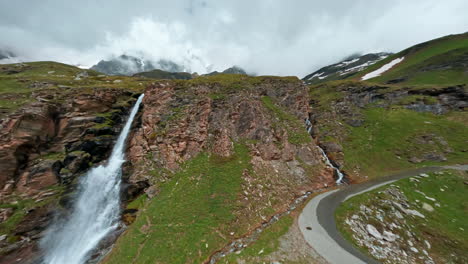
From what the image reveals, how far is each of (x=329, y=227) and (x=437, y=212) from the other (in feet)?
46.1

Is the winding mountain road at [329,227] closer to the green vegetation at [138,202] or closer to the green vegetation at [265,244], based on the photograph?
the green vegetation at [265,244]

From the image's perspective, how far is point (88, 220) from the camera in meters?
21.9

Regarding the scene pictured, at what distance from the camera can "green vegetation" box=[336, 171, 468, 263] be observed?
1560 centimetres

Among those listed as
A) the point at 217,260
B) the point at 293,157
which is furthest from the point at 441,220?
the point at 217,260

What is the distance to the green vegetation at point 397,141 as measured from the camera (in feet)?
112

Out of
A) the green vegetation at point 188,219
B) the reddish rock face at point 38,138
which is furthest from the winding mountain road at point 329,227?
the reddish rock face at point 38,138

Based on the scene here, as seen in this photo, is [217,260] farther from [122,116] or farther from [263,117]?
[122,116]

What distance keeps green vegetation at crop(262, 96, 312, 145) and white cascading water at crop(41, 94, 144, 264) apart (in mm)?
32718

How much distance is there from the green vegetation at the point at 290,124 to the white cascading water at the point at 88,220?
3272 centimetres

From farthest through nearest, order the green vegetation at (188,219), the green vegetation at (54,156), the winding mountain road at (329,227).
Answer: the green vegetation at (54,156)
the green vegetation at (188,219)
the winding mountain road at (329,227)

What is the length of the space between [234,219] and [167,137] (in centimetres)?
1983

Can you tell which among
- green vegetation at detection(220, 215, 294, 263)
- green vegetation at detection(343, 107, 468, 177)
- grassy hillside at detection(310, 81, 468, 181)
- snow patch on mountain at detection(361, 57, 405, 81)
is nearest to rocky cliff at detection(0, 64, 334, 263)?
green vegetation at detection(220, 215, 294, 263)

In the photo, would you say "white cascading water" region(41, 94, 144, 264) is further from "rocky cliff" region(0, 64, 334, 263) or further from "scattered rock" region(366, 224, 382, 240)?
"scattered rock" region(366, 224, 382, 240)

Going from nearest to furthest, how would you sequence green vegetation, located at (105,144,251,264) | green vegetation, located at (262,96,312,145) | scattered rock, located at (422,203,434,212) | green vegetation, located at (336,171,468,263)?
green vegetation, located at (336,171,468,263), green vegetation, located at (105,144,251,264), scattered rock, located at (422,203,434,212), green vegetation, located at (262,96,312,145)
